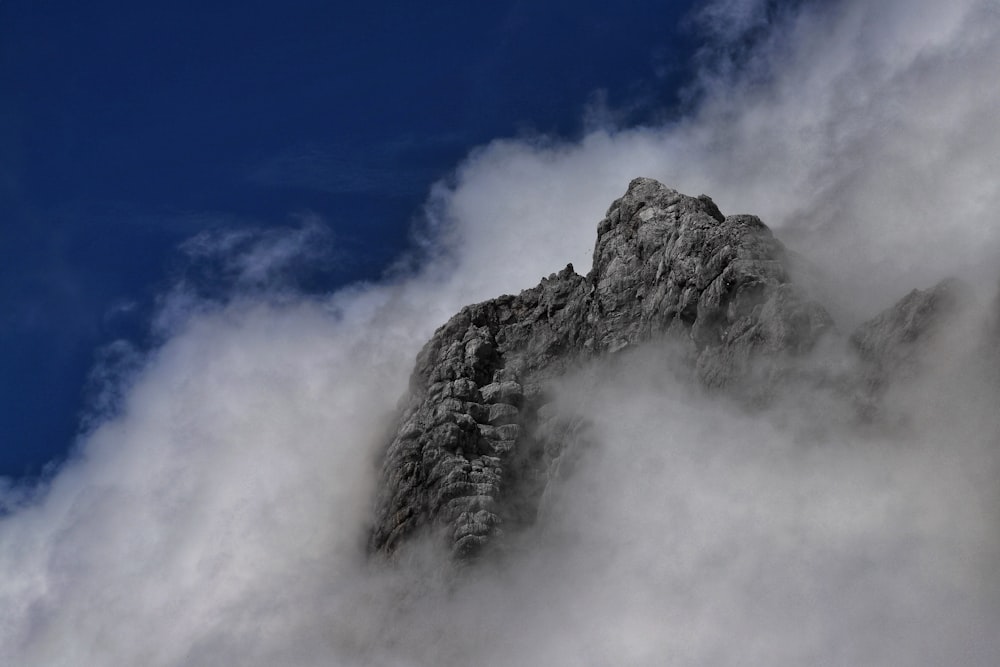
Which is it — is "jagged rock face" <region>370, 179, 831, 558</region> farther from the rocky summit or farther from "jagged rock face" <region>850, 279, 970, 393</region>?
"jagged rock face" <region>850, 279, 970, 393</region>

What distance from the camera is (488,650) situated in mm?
139875

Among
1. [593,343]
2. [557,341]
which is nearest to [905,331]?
[593,343]

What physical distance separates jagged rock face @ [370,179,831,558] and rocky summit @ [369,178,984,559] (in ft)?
0.57

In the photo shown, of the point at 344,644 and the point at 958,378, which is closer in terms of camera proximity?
the point at 958,378

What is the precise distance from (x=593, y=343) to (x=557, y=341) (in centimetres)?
704

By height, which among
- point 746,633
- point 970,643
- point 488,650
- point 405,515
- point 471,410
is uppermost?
point 471,410

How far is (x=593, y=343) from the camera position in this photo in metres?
159

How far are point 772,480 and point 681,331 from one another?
65.3 ft

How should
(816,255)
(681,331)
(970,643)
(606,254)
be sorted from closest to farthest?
(970,643), (681,331), (606,254), (816,255)

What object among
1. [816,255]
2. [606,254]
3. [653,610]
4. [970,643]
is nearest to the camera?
[970,643]

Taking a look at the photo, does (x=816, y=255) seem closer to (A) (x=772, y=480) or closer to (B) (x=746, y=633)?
(A) (x=772, y=480)

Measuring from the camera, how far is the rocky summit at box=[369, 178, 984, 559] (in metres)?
134

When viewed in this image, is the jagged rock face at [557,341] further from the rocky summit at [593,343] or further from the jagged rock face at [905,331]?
the jagged rock face at [905,331]

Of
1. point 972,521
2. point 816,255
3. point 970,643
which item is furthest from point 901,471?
point 816,255
